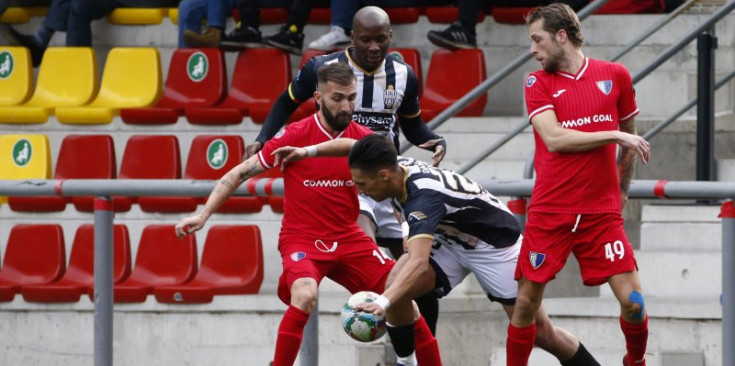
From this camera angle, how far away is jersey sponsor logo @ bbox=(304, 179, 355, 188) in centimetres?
675

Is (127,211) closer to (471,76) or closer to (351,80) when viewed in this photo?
(471,76)

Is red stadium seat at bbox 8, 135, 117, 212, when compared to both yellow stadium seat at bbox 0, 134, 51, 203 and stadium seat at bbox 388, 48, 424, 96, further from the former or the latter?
stadium seat at bbox 388, 48, 424, 96

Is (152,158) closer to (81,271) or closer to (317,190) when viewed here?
(81,271)

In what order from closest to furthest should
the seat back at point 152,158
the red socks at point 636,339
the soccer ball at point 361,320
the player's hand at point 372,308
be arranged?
the player's hand at point 372,308, the soccer ball at point 361,320, the red socks at point 636,339, the seat back at point 152,158

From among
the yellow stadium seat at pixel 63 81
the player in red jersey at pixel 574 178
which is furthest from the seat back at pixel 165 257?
the player in red jersey at pixel 574 178

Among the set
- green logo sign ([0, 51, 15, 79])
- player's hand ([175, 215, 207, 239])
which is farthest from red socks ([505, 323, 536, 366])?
green logo sign ([0, 51, 15, 79])

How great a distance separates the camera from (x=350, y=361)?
Result: 7793 millimetres

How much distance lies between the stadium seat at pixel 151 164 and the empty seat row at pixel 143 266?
35 centimetres

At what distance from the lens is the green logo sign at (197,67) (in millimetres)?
10906

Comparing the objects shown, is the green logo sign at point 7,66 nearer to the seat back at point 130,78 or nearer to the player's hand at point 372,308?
the seat back at point 130,78

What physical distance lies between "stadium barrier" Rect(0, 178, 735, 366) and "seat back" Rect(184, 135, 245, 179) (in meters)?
2.85

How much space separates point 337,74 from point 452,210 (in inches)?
34.5

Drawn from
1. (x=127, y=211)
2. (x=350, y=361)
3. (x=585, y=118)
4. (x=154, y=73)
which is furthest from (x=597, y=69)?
(x=154, y=73)

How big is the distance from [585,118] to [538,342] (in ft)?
3.53
